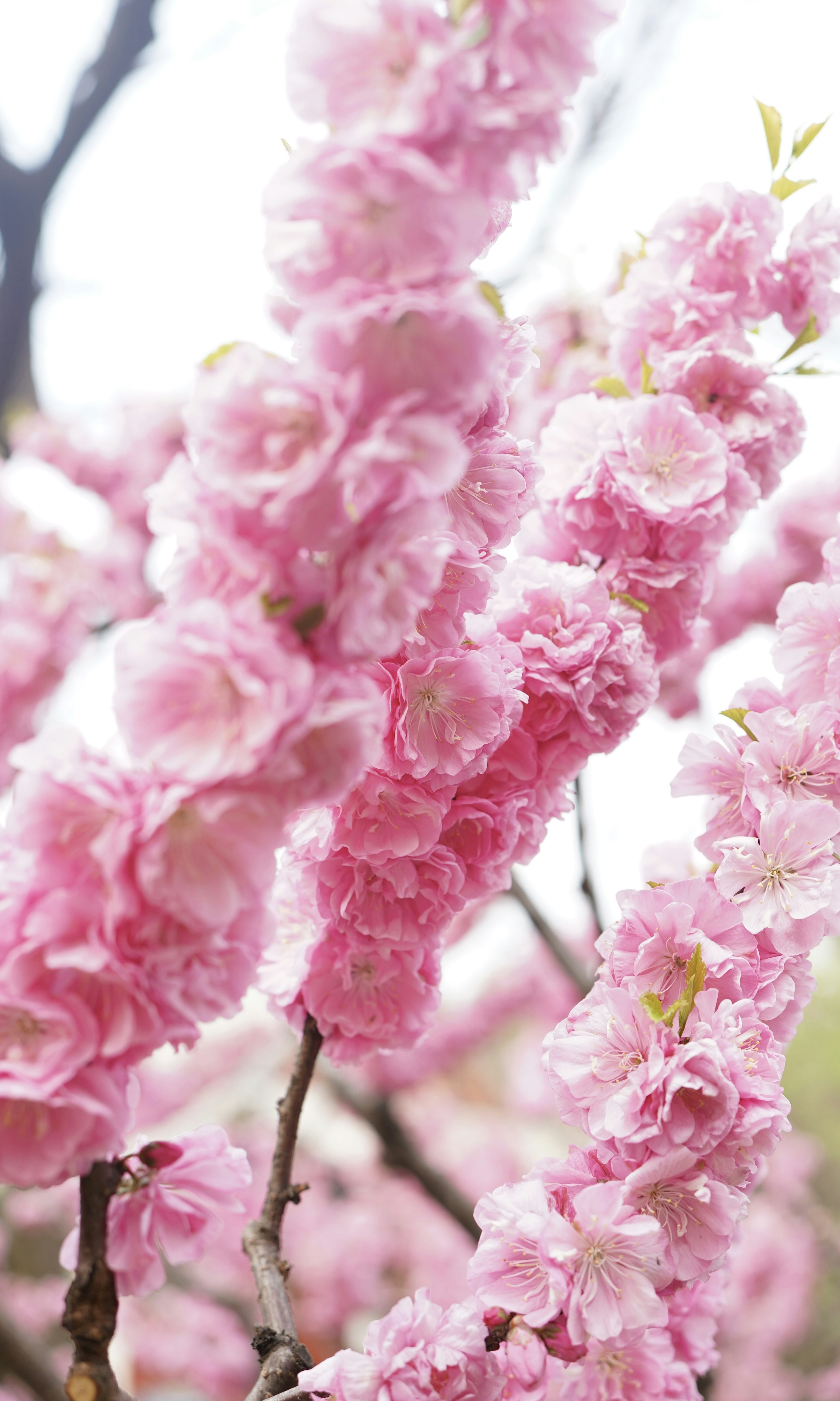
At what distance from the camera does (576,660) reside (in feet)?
3.28

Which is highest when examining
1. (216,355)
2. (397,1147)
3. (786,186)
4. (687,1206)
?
(216,355)

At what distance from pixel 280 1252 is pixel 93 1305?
367mm

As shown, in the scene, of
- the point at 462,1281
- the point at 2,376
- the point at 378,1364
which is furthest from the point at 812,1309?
the point at 2,376

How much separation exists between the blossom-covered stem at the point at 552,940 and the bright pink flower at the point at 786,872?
1.17 metres

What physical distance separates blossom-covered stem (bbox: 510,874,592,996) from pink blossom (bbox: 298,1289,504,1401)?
1203mm

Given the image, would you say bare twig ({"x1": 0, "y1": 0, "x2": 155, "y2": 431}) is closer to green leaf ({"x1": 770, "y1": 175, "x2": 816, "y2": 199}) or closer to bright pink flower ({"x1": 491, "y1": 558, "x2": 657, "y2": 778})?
green leaf ({"x1": 770, "y1": 175, "x2": 816, "y2": 199})

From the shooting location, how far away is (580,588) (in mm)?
1038

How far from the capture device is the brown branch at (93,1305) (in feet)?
2.44

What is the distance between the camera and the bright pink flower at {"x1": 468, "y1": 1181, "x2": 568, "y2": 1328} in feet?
2.74

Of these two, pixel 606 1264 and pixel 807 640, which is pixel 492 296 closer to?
pixel 807 640

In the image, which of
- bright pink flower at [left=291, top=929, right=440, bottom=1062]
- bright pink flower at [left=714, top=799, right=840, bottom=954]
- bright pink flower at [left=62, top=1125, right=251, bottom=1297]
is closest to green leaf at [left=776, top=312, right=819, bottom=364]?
bright pink flower at [left=714, top=799, right=840, bottom=954]

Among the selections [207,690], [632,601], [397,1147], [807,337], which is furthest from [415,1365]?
[397,1147]

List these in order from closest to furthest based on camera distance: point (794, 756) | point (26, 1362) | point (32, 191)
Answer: point (794, 756) < point (26, 1362) < point (32, 191)

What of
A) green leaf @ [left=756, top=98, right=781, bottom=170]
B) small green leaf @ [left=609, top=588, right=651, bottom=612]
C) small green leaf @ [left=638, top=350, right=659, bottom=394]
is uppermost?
green leaf @ [left=756, top=98, right=781, bottom=170]
